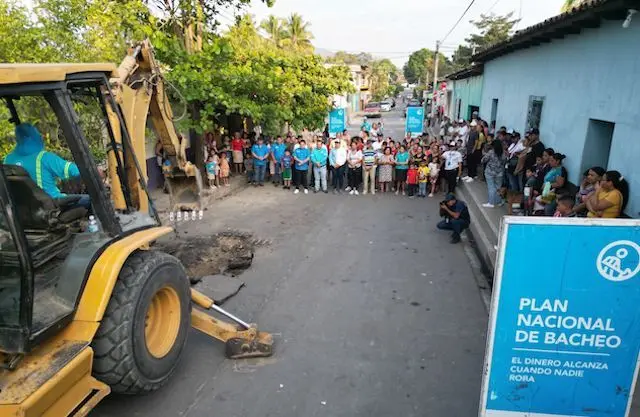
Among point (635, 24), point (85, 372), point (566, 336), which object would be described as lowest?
point (85, 372)

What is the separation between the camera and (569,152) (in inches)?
336

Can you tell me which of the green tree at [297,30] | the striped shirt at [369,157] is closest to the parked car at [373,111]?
the green tree at [297,30]

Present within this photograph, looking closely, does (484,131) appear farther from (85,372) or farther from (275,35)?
(275,35)

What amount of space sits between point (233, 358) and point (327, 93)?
10.4m

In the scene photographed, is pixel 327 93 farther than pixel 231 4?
Yes

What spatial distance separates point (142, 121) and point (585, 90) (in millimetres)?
7398

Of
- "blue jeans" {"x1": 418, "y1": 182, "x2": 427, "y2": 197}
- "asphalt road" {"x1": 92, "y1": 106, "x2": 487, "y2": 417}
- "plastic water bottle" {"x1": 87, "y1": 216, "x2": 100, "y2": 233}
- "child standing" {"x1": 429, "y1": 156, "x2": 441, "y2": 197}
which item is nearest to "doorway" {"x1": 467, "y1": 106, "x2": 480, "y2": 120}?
"child standing" {"x1": 429, "y1": 156, "x2": 441, "y2": 197}

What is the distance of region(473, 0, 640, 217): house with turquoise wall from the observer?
6367 mm

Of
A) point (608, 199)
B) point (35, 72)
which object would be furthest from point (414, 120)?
point (35, 72)

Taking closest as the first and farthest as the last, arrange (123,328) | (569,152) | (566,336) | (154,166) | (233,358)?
(566,336) < (123,328) < (233,358) < (569,152) < (154,166)

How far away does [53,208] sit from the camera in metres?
3.56

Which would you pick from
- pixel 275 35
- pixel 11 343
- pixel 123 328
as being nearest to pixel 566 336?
pixel 123 328

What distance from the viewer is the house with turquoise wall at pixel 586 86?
637cm

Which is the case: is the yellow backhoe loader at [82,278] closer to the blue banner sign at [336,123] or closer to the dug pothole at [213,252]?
the dug pothole at [213,252]
